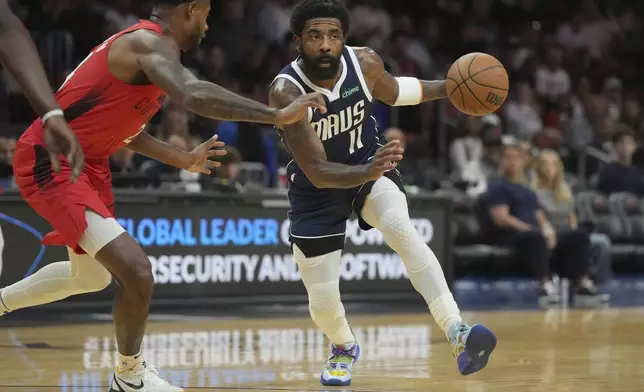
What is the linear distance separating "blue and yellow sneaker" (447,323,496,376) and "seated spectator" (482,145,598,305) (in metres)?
6.34

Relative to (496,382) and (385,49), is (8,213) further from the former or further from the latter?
(385,49)

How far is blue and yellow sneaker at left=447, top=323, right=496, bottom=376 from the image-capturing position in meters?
5.01

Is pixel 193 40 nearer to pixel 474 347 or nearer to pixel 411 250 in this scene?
pixel 411 250

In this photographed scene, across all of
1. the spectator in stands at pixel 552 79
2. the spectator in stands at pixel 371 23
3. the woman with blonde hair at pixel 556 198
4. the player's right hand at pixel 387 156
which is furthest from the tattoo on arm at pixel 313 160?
the spectator in stands at pixel 552 79

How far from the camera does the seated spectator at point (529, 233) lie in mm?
11289

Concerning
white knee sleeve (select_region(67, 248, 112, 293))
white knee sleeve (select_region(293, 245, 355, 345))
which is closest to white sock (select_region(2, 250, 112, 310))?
Answer: white knee sleeve (select_region(67, 248, 112, 293))

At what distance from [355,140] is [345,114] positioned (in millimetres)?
162

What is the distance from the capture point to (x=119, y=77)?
4762 millimetres

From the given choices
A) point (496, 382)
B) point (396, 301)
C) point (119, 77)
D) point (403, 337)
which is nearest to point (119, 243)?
point (119, 77)

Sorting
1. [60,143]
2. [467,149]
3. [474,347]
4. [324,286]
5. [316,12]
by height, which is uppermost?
[467,149]

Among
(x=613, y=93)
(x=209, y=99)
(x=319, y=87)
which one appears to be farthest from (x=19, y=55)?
(x=613, y=93)

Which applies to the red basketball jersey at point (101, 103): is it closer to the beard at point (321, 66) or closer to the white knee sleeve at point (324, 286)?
the beard at point (321, 66)

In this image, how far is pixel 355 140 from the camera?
570 cm

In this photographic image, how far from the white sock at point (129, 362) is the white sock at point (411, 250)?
4.43 feet
